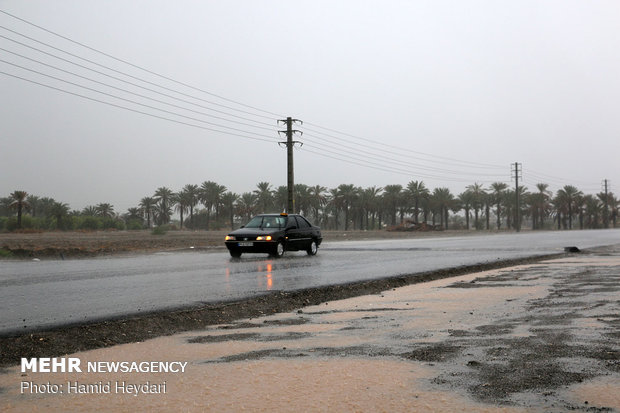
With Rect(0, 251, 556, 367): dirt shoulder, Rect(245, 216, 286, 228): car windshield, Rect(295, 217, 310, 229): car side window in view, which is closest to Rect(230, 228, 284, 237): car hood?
Rect(245, 216, 286, 228): car windshield

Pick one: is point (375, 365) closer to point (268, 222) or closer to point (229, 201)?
point (268, 222)

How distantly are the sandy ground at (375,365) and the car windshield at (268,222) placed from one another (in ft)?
46.8

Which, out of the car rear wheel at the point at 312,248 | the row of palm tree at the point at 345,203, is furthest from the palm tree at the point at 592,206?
the car rear wheel at the point at 312,248

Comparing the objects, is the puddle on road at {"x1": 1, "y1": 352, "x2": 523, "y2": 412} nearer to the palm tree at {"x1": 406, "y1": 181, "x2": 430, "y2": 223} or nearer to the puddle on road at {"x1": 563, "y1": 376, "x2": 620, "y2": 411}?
the puddle on road at {"x1": 563, "y1": 376, "x2": 620, "y2": 411}

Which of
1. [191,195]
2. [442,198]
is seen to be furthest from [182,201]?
[442,198]

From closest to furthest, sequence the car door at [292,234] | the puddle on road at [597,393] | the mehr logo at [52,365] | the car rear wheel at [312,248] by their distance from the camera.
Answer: the puddle on road at [597,393] → the mehr logo at [52,365] → the car door at [292,234] → the car rear wheel at [312,248]

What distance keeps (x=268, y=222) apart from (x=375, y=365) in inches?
727

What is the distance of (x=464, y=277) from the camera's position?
599 inches

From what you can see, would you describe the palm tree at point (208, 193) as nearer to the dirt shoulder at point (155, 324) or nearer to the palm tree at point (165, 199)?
the palm tree at point (165, 199)

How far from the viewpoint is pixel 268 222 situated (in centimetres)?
2395

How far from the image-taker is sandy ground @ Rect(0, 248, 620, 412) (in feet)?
14.9

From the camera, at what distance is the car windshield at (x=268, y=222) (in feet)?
78.0

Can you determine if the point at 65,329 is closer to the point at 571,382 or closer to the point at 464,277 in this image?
the point at 571,382

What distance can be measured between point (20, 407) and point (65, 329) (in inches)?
→ 123
